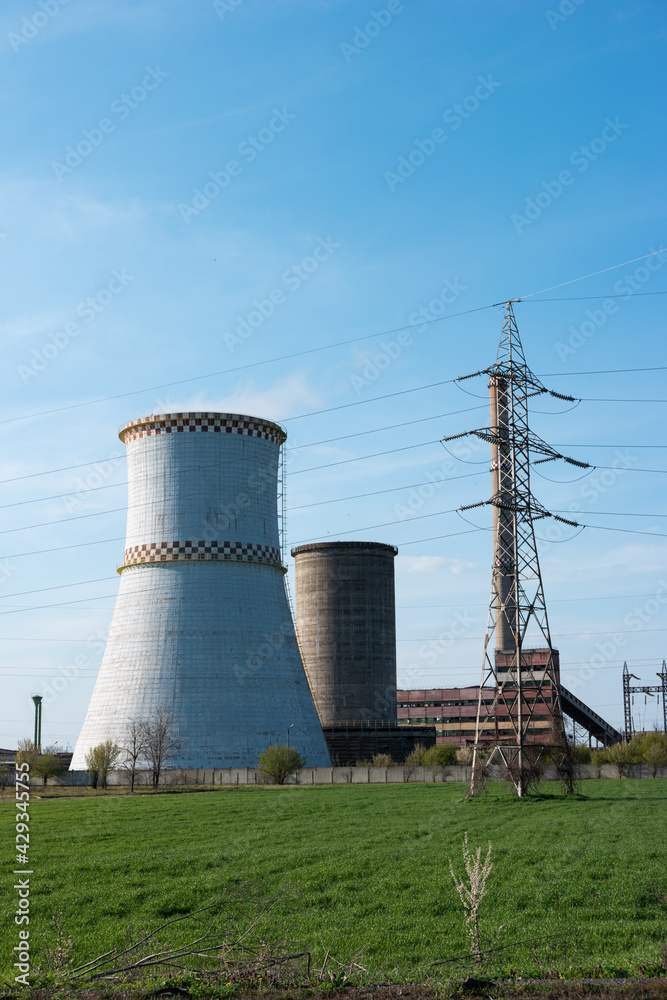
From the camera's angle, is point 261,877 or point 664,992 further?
point 261,877

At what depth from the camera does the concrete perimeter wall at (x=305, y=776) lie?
3775cm

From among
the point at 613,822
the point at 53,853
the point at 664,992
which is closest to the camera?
the point at 664,992

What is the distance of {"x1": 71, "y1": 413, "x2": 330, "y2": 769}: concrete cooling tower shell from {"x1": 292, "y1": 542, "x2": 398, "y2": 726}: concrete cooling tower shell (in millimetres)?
23214

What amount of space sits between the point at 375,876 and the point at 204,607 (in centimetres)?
2776

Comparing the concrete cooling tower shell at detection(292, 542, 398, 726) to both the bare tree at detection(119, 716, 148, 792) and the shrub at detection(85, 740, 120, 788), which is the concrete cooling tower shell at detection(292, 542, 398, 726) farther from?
the shrub at detection(85, 740, 120, 788)

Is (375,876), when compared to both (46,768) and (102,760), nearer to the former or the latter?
(102,760)

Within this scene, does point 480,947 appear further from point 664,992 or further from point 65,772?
point 65,772

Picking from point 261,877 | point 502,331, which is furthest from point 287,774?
point 261,877

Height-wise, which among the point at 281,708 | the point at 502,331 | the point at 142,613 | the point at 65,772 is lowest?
the point at 65,772

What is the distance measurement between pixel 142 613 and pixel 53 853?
25388mm

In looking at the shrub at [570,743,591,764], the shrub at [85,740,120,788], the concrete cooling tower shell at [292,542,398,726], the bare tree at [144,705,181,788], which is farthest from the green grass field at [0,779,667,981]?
the concrete cooling tower shell at [292,542,398,726]

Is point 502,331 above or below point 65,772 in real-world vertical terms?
above

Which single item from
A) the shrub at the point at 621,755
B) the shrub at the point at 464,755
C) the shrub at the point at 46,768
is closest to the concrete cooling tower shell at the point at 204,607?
the shrub at the point at 46,768

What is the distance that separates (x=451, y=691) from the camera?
7906 cm
